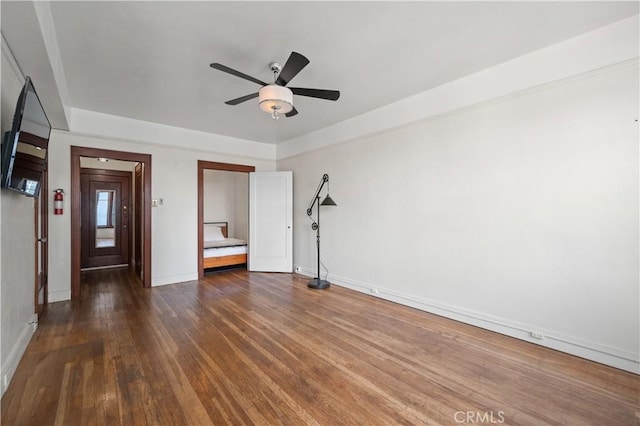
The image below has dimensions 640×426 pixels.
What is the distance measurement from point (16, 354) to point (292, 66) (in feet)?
10.8

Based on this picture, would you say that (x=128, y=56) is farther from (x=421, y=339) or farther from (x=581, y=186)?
(x=581, y=186)

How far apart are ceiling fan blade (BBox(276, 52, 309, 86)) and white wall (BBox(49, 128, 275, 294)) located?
335cm

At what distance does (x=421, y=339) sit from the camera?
9.45 ft

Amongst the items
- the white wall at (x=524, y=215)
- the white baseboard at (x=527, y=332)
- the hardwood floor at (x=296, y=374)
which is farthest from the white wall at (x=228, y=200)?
the white baseboard at (x=527, y=332)

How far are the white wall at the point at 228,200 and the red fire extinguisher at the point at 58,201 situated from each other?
125 inches

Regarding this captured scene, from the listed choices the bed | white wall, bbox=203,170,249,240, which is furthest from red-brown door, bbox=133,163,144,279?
white wall, bbox=203,170,249,240

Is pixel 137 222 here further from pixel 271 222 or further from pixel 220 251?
pixel 271 222

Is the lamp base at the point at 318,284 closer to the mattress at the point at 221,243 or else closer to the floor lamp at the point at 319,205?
the floor lamp at the point at 319,205

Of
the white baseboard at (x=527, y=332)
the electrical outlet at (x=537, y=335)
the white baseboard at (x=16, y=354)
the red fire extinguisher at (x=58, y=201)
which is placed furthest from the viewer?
the red fire extinguisher at (x=58, y=201)

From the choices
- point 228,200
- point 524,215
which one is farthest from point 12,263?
point 228,200

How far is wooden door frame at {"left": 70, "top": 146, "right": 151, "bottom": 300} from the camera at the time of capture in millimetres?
4246

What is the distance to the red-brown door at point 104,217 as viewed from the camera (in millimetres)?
6262

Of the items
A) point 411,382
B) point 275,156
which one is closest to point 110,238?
point 275,156

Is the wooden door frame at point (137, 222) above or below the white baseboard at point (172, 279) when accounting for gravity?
above
